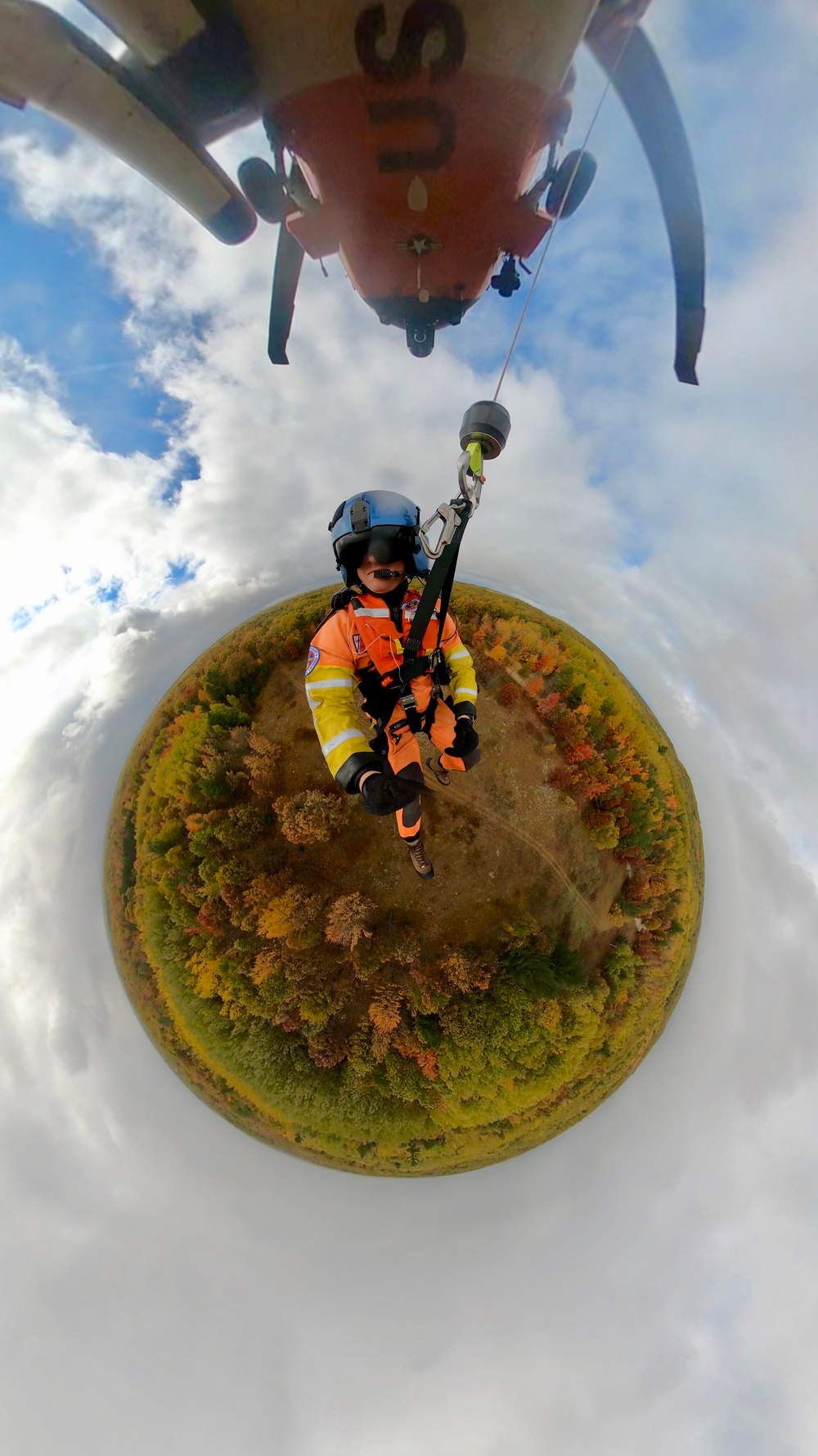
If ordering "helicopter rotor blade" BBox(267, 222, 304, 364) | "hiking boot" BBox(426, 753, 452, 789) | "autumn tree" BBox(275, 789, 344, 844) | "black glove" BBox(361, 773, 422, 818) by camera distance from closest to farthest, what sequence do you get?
1. "helicopter rotor blade" BBox(267, 222, 304, 364)
2. "black glove" BBox(361, 773, 422, 818)
3. "autumn tree" BBox(275, 789, 344, 844)
4. "hiking boot" BBox(426, 753, 452, 789)

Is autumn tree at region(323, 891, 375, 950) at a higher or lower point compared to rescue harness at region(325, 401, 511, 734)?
lower

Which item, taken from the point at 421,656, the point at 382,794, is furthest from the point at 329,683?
the point at 382,794

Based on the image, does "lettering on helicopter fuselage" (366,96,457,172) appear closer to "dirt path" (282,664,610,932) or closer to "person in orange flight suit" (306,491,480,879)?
"person in orange flight suit" (306,491,480,879)

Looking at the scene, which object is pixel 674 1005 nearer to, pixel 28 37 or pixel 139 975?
pixel 139 975

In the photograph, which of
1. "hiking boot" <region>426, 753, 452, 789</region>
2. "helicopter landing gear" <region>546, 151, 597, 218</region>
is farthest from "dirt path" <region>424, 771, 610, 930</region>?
"helicopter landing gear" <region>546, 151, 597, 218</region>

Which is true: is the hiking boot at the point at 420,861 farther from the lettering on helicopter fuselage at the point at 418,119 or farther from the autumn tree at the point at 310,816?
the lettering on helicopter fuselage at the point at 418,119

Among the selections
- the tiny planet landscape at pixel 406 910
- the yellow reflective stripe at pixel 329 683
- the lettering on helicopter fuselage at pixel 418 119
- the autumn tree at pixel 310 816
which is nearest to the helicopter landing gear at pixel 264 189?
the lettering on helicopter fuselage at pixel 418 119
